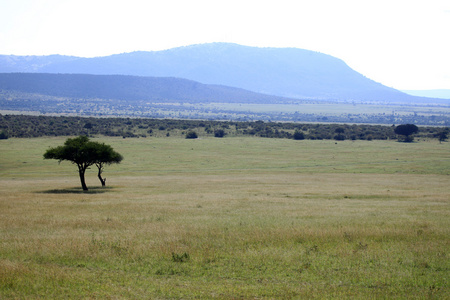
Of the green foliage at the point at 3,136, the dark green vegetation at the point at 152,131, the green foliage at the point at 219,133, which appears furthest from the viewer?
the green foliage at the point at 219,133

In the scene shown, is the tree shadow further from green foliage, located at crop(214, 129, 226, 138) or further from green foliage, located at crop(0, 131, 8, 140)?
green foliage, located at crop(214, 129, 226, 138)

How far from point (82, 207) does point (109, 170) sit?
137ft

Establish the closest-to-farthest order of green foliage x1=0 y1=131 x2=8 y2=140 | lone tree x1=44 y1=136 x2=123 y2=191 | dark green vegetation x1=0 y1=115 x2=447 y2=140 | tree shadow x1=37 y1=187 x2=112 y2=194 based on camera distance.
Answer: tree shadow x1=37 y1=187 x2=112 y2=194 → lone tree x1=44 y1=136 x2=123 y2=191 → green foliage x1=0 y1=131 x2=8 y2=140 → dark green vegetation x1=0 y1=115 x2=447 y2=140

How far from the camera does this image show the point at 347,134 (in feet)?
471

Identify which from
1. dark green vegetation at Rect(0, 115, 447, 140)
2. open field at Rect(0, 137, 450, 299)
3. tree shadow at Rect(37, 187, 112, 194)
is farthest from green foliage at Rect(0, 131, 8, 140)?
open field at Rect(0, 137, 450, 299)

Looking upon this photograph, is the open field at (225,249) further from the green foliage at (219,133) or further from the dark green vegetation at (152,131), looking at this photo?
the green foliage at (219,133)

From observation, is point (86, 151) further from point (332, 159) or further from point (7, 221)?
point (332, 159)

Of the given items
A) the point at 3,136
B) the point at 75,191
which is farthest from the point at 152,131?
the point at 75,191

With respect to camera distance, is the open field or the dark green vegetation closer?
the open field

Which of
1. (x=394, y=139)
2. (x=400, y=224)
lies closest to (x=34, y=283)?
(x=400, y=224)

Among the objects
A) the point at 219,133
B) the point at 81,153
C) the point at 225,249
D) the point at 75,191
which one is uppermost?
the point at 81,153

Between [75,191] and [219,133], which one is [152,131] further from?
[75,191]

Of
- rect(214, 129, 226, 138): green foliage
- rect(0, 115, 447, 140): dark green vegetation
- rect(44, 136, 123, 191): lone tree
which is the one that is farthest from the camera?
rect(214, 129, 226, 138): green foliage

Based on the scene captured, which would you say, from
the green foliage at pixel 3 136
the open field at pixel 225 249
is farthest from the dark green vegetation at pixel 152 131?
the open field at pixel 225 249
